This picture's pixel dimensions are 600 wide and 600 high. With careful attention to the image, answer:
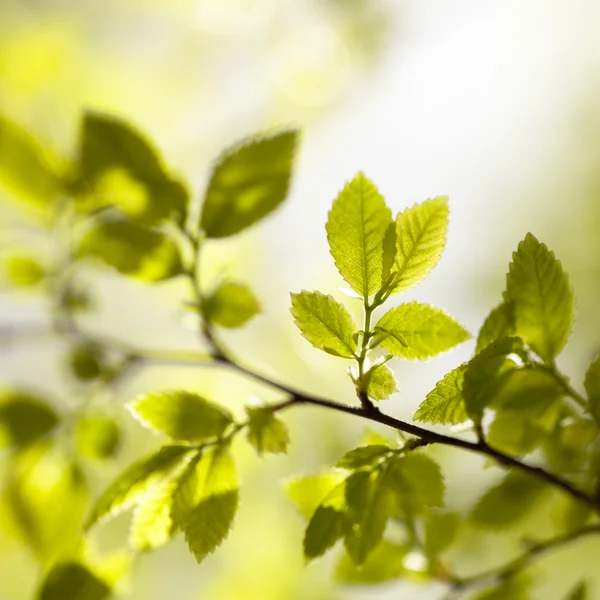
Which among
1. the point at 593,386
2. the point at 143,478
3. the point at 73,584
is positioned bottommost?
Result: the point at 73,584

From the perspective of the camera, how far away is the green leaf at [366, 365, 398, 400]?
1.43 feet

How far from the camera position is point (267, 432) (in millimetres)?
512

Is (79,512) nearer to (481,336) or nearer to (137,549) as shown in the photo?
(137,549)

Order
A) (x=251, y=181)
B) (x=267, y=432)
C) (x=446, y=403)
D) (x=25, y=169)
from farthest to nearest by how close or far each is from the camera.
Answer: (x=25, y=169) < (x=251, y=181) < (x=267, y=432) < (x=446, y=403)

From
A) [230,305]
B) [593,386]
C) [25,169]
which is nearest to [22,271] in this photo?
[25,169]

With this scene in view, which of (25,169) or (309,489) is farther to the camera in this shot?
(25,169)

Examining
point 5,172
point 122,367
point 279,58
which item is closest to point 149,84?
point 279,58

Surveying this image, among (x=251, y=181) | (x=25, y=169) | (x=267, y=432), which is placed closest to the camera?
(x=267, y=432)

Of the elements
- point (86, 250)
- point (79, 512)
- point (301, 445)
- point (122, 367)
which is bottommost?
point (301, 445)

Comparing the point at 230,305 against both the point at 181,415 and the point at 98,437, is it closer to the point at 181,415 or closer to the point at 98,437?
the point at 181,415

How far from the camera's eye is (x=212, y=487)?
1.62 ft

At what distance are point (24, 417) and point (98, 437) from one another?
119 mm

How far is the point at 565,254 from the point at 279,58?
3.09 feet

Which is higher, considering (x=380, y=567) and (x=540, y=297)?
(x=540, y=297)
